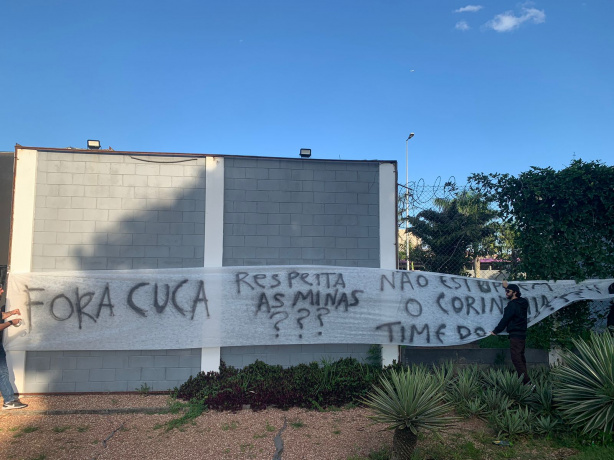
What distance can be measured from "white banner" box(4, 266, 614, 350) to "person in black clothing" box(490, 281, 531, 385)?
561 millimetres

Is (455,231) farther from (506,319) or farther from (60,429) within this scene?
(60,429)

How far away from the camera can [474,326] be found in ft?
22.3

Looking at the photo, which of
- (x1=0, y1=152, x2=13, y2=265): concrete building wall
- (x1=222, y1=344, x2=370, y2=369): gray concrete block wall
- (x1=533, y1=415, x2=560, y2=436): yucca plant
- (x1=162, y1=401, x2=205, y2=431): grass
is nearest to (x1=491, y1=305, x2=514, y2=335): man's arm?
(x1=533, y1=415, x2=560, y2=436): yucca plant

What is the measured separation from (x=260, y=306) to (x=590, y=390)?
427 cm

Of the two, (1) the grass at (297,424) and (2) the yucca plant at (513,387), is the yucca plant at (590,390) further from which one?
(1) the grass at (297,424)

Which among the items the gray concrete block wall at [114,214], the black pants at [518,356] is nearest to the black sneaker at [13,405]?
the gray concrete block wall at [114,214]

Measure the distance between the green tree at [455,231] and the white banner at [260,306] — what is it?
0.45 metres

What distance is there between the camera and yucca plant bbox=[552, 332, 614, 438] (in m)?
4.41

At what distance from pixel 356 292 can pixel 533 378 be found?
2717mm

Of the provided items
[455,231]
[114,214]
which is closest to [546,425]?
[455,231]

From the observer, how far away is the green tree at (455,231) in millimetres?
7359

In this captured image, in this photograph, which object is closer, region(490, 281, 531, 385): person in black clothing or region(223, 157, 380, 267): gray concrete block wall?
region(490, 281, 531, 385): person in black clothing

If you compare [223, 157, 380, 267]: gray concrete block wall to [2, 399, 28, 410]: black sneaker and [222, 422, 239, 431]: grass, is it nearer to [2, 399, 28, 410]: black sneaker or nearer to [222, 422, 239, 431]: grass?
[222, 422, 239, 431]: grass

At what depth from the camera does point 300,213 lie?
700 cm
